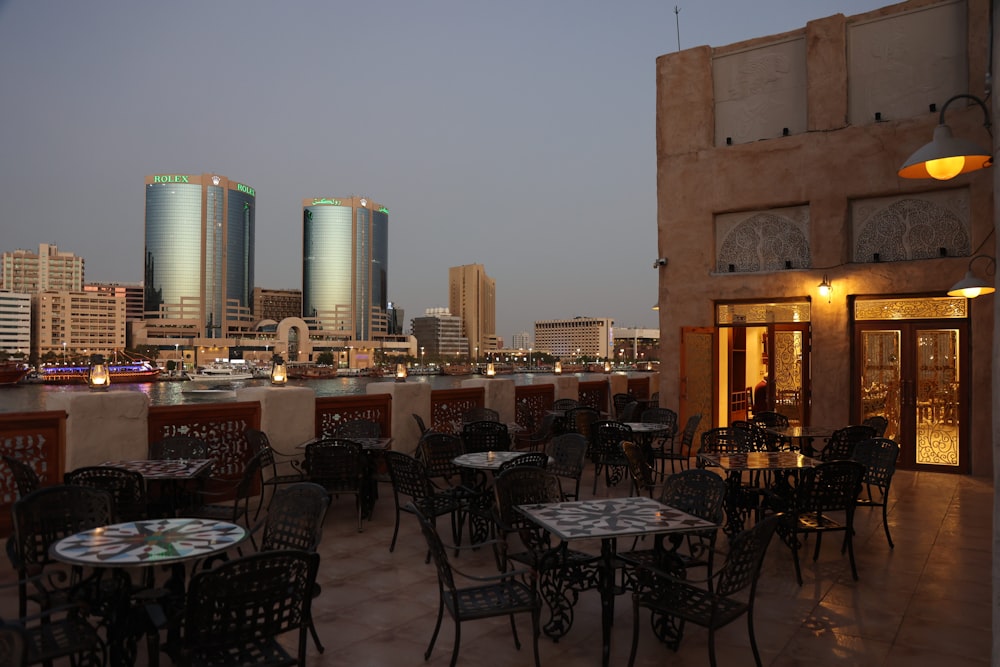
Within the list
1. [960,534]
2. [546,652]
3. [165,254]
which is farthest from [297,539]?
[165,254]

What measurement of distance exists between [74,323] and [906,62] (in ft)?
496

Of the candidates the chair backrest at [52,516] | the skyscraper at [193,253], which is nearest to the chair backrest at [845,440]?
the chair backrest at [52,516]

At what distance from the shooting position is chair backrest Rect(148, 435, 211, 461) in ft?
21.7

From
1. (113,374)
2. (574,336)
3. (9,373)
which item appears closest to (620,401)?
(9,373)

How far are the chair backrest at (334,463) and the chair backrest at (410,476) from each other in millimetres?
868

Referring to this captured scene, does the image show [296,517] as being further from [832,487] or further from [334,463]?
[832,487]

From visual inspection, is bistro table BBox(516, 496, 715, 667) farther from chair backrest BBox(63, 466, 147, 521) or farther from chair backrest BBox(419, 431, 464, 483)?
chair backrest BBox(63, 466, 147, 521)

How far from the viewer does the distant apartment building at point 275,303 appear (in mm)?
161625

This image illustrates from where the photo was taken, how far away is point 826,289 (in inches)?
427

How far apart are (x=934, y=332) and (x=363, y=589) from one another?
968 cm

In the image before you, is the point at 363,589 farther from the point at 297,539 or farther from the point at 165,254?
the point at 165,254

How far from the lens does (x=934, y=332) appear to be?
10344 millimetres

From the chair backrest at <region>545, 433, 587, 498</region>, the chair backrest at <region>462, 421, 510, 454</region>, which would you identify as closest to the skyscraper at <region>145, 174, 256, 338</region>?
the chair backrest at <region>462, 421, 510, 454</region>

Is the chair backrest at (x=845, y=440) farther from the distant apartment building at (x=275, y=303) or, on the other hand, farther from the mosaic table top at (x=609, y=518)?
the distant apartment building at (x=275, y=303)
